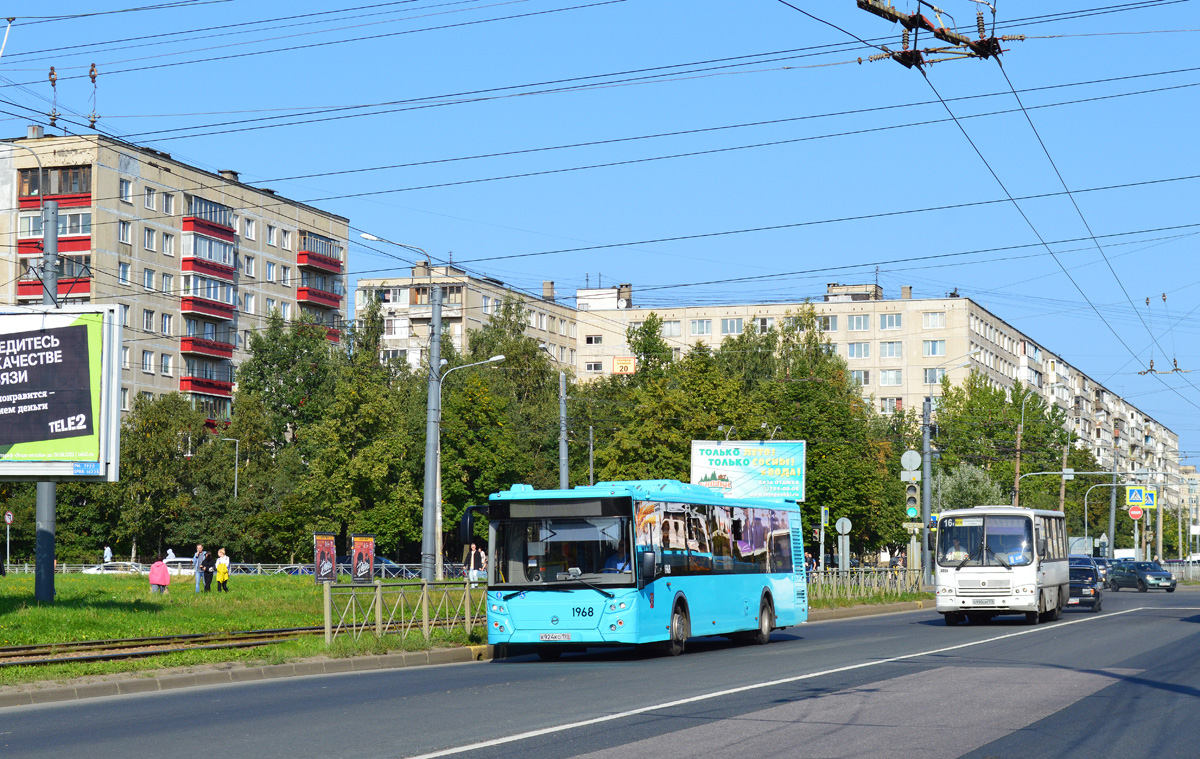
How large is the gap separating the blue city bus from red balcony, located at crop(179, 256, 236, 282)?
196 ft

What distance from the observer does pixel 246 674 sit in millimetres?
18047

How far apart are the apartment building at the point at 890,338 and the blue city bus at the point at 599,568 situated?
81466 millimetres

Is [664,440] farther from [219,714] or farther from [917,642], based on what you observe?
[219,714]

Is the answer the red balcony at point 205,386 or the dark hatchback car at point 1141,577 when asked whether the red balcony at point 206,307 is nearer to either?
the red balcony at point 205,386

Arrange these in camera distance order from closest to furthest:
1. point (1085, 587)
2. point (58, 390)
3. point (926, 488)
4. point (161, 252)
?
1. point (58, 390)
2. point (1085, 587)
3. point (926, 488)
4. point (161, 252)

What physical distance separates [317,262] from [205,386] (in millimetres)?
12406

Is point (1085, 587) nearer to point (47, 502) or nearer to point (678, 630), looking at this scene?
point (678, 630)

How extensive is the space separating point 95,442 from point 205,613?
612cm

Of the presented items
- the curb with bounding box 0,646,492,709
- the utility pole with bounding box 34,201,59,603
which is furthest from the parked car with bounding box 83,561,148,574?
the curb with bounding box 0,646,492,709

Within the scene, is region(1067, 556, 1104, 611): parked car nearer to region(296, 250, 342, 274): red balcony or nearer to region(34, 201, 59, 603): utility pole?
region(34, 201, 59, 603): utility pole

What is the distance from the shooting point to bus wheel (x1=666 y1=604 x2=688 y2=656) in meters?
21.8

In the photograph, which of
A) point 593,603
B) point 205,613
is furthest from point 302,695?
point 205,613

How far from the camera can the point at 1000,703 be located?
13.6 metres

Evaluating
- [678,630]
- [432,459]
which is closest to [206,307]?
[432,459]
